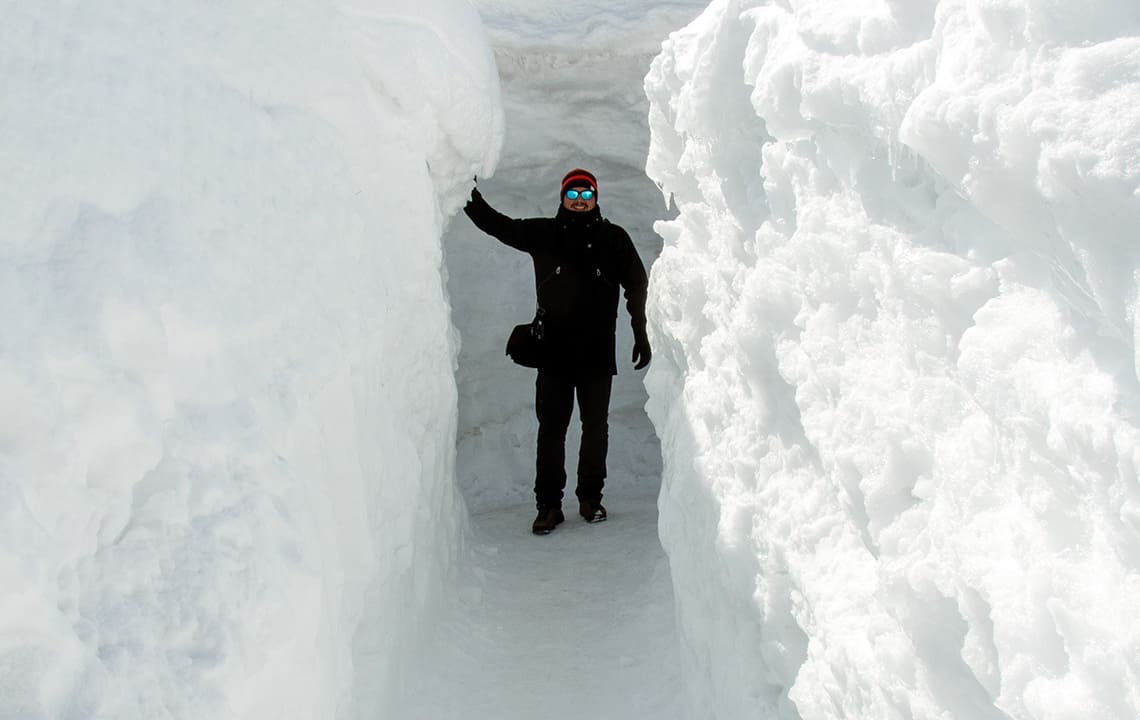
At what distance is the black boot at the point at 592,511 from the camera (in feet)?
15.2

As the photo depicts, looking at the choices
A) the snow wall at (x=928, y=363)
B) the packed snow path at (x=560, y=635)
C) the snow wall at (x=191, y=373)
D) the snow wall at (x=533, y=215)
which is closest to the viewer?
the snow wall at (x=928, y=363)

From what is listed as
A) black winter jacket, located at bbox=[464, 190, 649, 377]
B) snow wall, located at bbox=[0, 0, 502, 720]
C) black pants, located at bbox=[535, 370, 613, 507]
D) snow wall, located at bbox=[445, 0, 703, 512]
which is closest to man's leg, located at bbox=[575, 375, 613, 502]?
black pants, located at bbox=[535, 370, 613, 507]

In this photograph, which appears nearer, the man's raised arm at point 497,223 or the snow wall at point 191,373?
the snow wall at point 191,373

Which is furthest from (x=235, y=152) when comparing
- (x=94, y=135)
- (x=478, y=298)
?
(x=478, y=298)

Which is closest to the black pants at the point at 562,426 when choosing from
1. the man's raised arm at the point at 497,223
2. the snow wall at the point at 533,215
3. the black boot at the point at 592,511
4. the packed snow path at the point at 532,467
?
the black boot at the point at 592,511

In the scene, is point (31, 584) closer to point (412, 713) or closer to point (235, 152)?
point (235, 152)

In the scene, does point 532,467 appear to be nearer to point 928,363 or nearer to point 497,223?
point 497,223

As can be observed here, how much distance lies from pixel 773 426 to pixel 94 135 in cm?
153

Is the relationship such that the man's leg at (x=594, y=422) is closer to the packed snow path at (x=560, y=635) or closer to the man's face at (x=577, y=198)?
the packed snow path at (x=560, y=635)

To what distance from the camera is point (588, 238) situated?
14.4 feet

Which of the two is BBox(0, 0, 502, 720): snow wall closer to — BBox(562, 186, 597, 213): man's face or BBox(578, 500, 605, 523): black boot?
BBox(562, 186, 597, 213): man's face

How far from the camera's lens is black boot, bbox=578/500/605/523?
182 inches

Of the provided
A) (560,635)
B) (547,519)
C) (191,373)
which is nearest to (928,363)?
(191,373)

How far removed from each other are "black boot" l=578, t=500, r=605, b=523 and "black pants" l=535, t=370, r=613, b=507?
0.13 m
